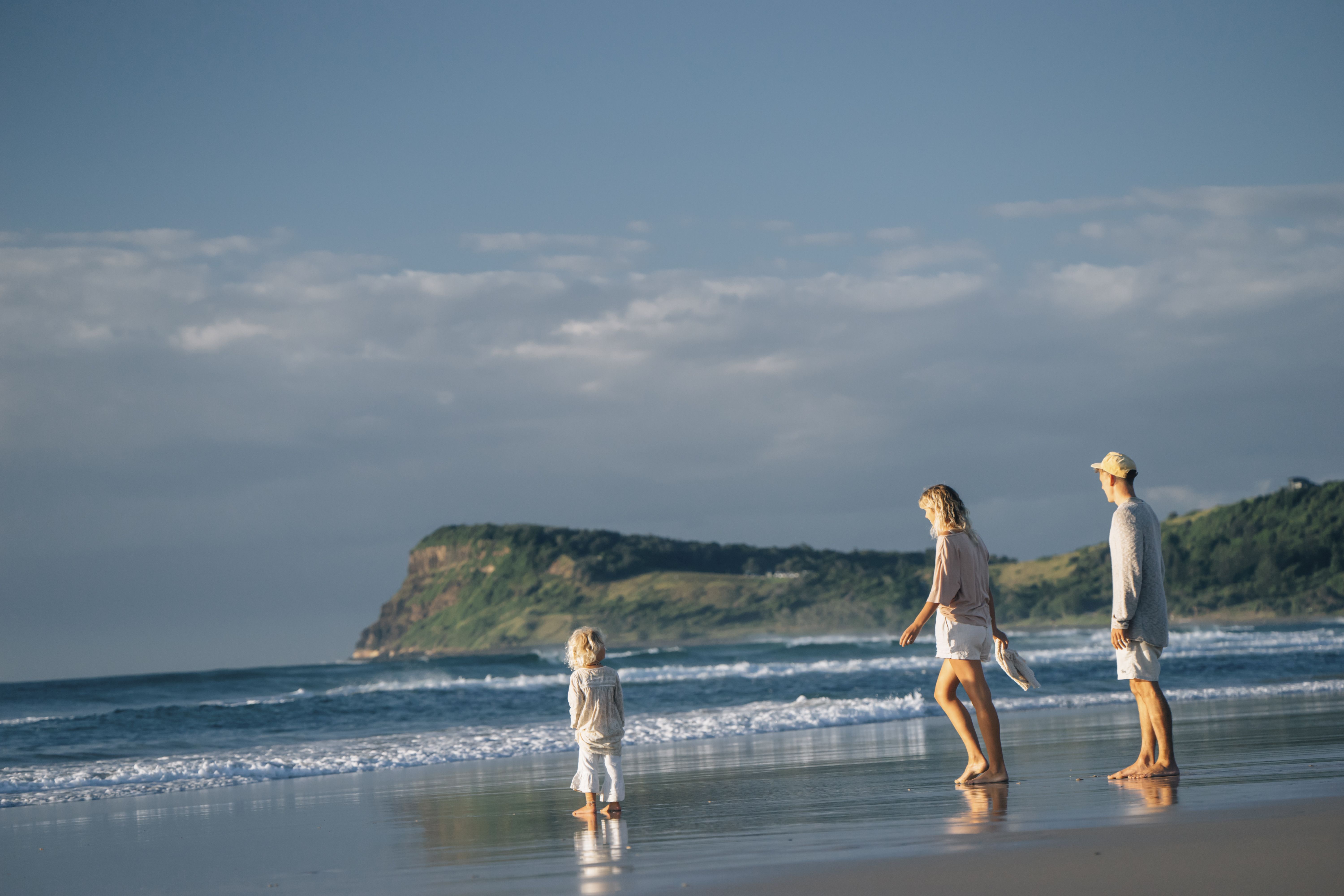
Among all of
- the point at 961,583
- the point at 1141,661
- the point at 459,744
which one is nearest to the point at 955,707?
the point at 961,583

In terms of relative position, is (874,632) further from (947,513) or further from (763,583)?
(947,513)

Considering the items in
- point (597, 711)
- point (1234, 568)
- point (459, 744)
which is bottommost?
point (1234, 568)

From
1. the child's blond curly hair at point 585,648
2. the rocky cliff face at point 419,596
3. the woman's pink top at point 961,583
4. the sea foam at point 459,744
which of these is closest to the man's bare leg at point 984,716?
the woman's pink top at point 961,583

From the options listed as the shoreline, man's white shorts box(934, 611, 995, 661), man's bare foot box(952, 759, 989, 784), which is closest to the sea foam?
man's bare foot box(952, 759, 989, 784)

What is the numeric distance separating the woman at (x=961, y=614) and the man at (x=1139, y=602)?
2.40ft

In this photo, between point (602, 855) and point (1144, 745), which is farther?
point (1144, 745)

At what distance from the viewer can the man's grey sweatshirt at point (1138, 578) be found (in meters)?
6.82

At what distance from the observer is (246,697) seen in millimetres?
34156

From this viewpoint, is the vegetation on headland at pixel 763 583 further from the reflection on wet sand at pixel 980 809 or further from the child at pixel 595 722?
the child at pixel 595 722

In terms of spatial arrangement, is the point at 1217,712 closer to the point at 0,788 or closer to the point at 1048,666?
the point at 1048,666

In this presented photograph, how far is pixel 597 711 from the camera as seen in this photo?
23.9 ft

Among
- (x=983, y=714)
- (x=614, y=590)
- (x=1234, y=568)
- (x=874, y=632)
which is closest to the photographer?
(x=983, y=714)

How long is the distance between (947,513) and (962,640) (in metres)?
0.79

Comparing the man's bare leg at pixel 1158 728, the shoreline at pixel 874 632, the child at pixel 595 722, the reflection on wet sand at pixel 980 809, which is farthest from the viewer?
the shoreline at pixel 874 632
